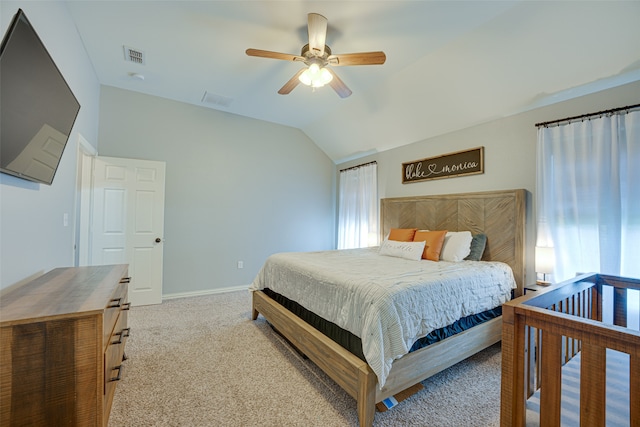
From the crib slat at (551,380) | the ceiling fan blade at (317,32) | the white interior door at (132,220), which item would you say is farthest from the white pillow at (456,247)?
the white interior door at (132,220)

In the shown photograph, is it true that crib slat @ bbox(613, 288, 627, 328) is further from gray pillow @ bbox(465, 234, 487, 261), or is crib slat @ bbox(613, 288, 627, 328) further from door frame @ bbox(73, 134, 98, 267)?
door frame @ bbox(73, 134, 98, 267)

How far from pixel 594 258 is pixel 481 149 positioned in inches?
62.4

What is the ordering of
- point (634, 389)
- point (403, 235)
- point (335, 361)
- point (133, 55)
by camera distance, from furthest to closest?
point (403, 235)
point (133, 55)
point (335, 361)
point (634, 389)

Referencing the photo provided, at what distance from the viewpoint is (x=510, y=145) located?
3.02 metres

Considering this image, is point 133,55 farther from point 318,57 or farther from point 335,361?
point 335,361

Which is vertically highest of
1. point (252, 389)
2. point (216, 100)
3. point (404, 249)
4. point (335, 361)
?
point (216, 100)

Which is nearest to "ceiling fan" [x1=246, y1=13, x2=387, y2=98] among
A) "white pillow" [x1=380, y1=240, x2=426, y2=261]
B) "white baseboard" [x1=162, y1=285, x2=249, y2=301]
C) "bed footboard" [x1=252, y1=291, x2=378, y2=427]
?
"white pillow" [x1=380, y1=240, x2=426, y2=261]

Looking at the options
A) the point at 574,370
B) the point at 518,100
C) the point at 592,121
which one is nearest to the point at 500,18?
the point at 518,100

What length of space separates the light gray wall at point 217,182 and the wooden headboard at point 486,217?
7.30 feet

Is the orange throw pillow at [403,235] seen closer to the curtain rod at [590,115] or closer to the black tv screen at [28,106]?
the curtain rod at [590,115]

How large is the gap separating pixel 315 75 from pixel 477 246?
2.58 metres

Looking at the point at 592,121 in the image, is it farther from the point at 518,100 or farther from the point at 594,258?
the point at 594,258

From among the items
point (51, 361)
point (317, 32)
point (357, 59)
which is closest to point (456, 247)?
point (357, 59)

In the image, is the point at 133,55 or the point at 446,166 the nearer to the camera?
the point at 133,55
